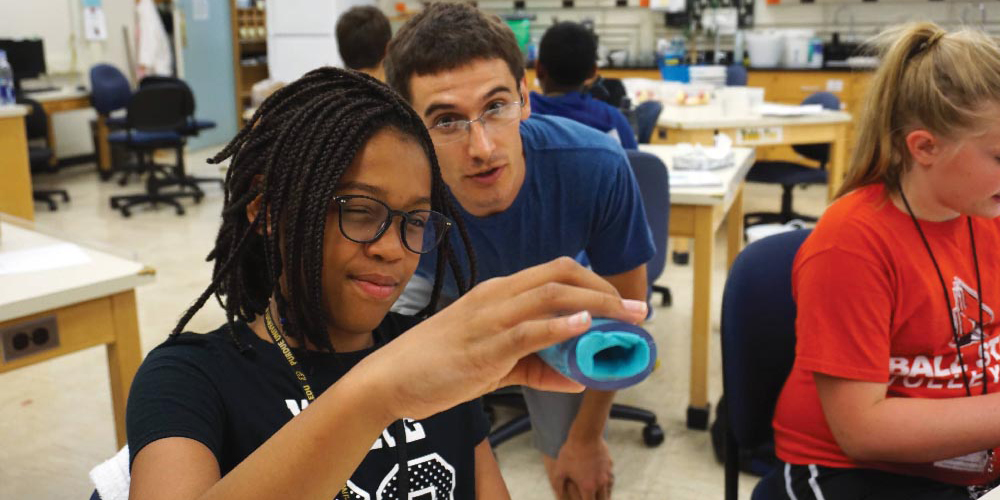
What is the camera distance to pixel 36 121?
6598 mm

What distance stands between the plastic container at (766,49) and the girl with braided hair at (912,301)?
5939 millimetres

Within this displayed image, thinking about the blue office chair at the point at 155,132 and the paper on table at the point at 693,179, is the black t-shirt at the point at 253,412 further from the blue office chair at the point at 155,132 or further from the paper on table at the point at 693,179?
the blue office chair at the point at 155,132

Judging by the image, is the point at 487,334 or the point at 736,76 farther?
the point at 736,76

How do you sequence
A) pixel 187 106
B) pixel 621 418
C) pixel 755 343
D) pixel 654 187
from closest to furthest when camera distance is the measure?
pixel 755 343 < pixel 654 187 < pixel 621 418 < pixel 187 106

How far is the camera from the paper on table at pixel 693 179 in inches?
113

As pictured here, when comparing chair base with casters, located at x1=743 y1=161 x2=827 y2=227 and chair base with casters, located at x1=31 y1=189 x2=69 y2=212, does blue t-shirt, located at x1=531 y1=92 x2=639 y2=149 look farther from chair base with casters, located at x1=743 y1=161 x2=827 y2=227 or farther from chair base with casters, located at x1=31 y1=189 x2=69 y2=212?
chair base with casters, located at x1=31 y1=189 x2=69 y2=212

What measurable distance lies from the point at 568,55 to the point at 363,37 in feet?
2.88

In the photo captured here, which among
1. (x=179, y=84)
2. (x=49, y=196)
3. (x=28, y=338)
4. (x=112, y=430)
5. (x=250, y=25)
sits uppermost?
(x=250, y=25)

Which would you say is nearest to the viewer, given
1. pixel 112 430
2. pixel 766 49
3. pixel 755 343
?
pixel 755 343

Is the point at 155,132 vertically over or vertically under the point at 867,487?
over

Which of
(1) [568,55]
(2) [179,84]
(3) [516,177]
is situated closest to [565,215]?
(3) [516,177]

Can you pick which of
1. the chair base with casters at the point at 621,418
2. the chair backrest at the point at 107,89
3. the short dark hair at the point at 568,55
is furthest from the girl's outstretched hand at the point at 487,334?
the chair backrest at the point at 107,89

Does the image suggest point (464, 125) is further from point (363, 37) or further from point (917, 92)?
point (363, 37)

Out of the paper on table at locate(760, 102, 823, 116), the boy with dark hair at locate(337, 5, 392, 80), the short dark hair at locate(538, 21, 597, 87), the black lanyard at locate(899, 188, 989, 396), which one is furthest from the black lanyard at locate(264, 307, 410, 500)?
the paper on table at locate(760, 102, 823, 116)
